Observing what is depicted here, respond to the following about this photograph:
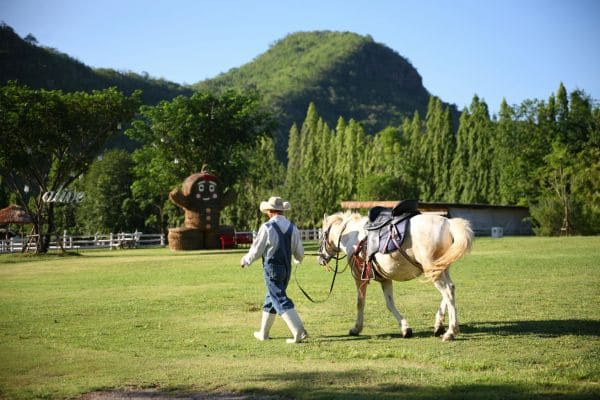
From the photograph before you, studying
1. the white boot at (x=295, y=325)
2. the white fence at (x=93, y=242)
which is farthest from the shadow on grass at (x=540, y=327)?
the white fence at (x=93, y=242)

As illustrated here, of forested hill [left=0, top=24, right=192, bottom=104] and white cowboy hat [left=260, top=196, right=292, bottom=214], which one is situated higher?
forested hill [left=0, top=24, right=192, bottom=104]

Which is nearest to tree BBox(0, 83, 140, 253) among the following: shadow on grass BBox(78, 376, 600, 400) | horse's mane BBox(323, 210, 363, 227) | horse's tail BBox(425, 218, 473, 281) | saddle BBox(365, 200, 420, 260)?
horse's mane BBox(323, 210, 363, 227)

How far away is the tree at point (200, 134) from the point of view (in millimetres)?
41562

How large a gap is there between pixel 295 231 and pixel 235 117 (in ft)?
107

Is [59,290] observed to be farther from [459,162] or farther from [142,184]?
[459,162]

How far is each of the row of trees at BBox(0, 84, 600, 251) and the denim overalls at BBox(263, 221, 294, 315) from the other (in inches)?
1106

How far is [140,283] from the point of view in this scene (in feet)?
60.7

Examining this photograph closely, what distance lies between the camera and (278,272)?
9227mm

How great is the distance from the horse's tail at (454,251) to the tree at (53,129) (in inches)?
1164

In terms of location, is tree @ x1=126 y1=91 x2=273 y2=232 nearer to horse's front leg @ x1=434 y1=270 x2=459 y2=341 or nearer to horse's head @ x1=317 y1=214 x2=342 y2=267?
horse's head @ x1=317 y1=214 x2=342 y2=267

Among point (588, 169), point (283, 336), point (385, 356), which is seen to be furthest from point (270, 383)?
point (588, 169)

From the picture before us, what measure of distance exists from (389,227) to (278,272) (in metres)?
1.83

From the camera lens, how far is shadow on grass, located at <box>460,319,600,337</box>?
8.95 meters

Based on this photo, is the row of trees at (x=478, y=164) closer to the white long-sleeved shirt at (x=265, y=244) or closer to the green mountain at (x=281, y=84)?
the green mountain at (x=281, y=84)
